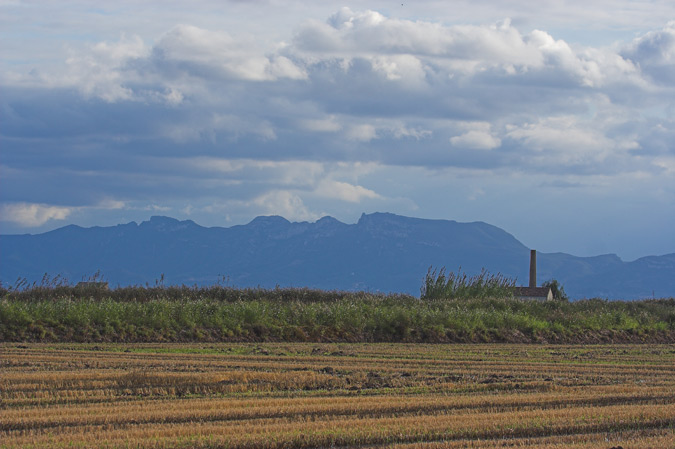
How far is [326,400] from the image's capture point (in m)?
15.1

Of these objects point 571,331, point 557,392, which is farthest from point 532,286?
point 557,392

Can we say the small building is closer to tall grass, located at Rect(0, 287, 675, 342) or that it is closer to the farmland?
tall grass, located at Rect(0, 287, 675, 342)

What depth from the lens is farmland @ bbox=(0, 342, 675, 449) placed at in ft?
39.1

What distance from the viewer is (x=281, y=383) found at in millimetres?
17609

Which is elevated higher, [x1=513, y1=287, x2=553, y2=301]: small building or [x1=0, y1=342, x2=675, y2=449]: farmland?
[x1=513, y1=287, x2=553, y2=301]: small building

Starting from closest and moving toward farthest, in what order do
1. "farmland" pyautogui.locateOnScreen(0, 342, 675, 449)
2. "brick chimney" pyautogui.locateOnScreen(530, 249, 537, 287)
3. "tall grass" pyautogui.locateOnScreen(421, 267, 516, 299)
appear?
"farmland" pyautogui.locateOnScreen(0, 342, 675, 449)
"tall grass" pyautogui.locateOnScreen(421, 267, 516, 299)
"brick chimney" pyautogui.locateOnScreen(530, 249, 537, 287)

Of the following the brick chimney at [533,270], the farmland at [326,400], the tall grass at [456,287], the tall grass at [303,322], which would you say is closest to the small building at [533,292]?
the brick chimney at [533,270]

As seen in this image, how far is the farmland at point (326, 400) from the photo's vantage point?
39.1 ft

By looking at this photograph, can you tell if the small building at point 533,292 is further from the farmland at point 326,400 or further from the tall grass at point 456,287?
the farmland at point 326,400

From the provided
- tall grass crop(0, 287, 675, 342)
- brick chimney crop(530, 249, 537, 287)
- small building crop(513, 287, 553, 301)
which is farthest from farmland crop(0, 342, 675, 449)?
brick chimney crop(530, 249, 537, 287)

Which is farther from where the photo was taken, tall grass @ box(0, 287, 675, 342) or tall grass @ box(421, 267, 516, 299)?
tall grass @ box(421, 267, 516, 299)

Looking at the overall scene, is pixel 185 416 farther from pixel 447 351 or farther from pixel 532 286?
pixel 532 286

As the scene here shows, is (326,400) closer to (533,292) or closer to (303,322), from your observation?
(303,322)

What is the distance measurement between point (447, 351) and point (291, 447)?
54.1 feet
